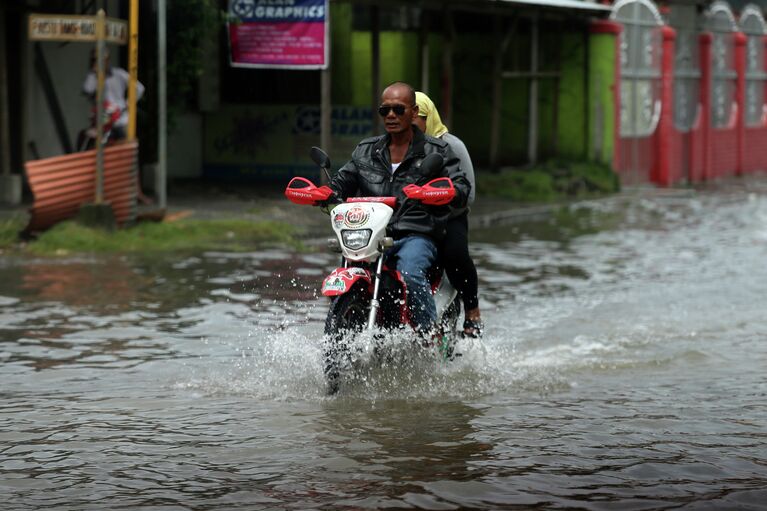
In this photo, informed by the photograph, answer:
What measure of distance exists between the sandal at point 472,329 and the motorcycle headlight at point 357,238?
56.4 inches

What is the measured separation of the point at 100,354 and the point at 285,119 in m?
14.9

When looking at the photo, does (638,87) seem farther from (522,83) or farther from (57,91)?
(57,91)

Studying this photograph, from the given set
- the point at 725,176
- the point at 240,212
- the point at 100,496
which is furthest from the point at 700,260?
the point at 725,176

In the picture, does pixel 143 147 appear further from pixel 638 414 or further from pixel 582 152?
pixel 638 414

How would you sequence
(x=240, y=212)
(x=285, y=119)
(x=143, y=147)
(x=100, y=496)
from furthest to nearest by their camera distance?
(x=285, y=119), (x=143, y=147), (x=240, y=212), (x=100, y=496)

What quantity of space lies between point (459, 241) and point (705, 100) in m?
25.6

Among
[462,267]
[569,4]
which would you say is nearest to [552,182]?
[569,4]

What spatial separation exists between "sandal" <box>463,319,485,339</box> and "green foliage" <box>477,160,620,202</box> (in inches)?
568

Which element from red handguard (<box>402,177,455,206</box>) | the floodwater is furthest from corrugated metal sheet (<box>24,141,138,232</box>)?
red handguard (<box>402,177,455,206</box>)

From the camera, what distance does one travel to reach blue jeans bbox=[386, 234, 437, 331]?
25.7ft

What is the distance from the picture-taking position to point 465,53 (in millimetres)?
27562

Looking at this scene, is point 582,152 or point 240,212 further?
point 582,152

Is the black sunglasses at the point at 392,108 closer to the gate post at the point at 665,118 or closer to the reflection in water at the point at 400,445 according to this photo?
the reflection in water at the point at 400,445

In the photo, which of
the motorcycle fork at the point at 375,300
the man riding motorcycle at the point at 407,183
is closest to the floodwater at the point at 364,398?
the motorcycle fork at the point at 375,300
